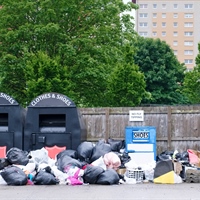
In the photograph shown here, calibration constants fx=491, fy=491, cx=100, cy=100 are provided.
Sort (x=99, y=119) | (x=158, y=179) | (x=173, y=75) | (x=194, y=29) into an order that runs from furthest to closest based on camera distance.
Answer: (x=194, y=29)
(x=173, y=75)
(x=99, y=119)
(x=158, y=179)

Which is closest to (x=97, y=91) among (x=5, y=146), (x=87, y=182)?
(x=5, y=146)

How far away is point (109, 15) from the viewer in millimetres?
24078

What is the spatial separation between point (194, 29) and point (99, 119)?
258 ft

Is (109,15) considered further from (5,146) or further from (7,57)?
(5,146)

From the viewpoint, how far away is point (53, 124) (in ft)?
37.4

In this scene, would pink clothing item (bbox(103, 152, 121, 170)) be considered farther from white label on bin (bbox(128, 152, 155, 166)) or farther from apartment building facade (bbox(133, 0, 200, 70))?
apartment building facade (bbox(133, 0, 200, 70))

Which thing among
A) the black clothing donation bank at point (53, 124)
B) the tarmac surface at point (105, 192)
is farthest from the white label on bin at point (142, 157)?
the tarmac surface at point (105, 192)

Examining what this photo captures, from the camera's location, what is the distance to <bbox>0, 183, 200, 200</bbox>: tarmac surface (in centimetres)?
807

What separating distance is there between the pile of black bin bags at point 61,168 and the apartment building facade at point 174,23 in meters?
78.5

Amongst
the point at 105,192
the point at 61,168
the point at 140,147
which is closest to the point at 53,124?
the point at 61,168

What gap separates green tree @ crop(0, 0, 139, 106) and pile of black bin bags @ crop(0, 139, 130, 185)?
11.7m

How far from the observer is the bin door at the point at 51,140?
1112 centimetres

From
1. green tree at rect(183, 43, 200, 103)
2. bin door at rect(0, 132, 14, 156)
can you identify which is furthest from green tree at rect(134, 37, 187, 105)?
bin door at rect(0, 132, 14, 156)

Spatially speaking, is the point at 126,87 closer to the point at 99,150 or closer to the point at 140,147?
the point at 140,147
